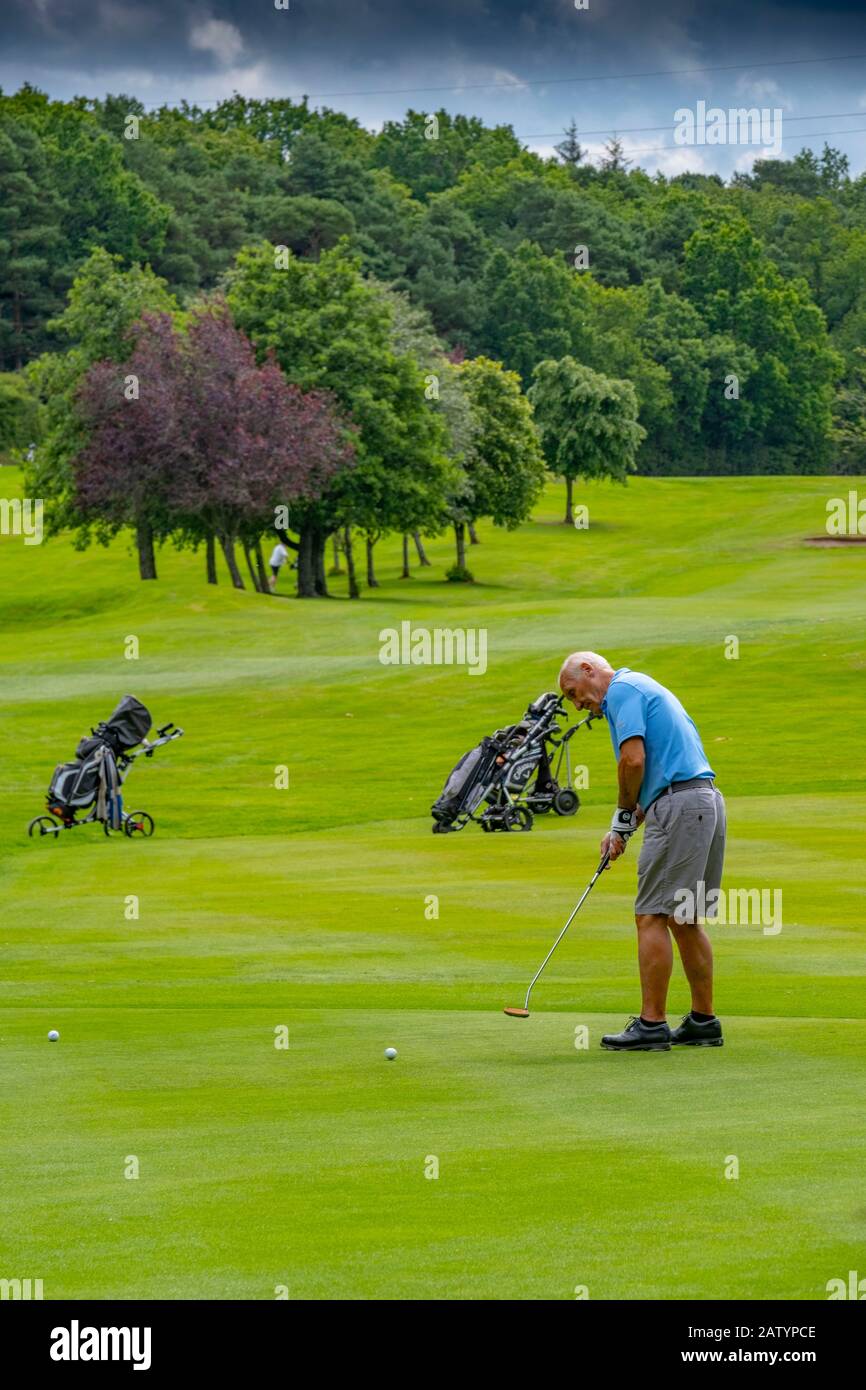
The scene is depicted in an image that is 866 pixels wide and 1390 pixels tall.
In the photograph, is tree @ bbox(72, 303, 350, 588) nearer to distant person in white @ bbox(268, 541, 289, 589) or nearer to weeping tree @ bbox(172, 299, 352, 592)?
weeping tree @ bbox(172, 299, 352, 592)

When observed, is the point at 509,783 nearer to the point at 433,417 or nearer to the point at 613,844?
the point at 613,844

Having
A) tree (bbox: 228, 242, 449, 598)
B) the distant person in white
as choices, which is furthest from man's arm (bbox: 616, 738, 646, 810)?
the distant person in white

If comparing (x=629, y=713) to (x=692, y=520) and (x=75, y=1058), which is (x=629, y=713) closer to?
(x=75, y=1058)

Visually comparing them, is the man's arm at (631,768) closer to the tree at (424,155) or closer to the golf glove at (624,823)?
the golf glove at (624,823)

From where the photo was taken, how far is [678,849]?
10.7 m

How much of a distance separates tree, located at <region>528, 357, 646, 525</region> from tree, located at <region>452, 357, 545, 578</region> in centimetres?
1264

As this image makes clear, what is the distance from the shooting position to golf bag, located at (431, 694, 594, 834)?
91.2 ft

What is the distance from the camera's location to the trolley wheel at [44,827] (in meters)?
28.9

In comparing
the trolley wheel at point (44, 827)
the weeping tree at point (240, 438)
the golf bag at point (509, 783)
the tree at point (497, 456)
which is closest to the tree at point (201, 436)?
the weeping tree at point (240, 438)

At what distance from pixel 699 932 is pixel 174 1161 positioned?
4.01 meters

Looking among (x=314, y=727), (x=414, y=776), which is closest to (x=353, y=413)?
(x=314, y=727)

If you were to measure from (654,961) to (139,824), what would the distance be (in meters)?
19.6

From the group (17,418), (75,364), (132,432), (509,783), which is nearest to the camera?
(509,783)

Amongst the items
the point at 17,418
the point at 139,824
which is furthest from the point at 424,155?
the point at 139,824
